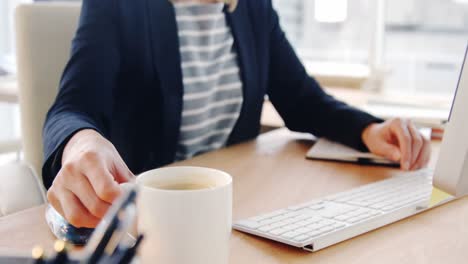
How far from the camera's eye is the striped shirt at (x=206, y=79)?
1181 millimetres

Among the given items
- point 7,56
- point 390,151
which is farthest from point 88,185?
point 7,56

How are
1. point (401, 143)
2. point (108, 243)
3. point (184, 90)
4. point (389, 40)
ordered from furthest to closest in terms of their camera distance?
1. point (389, 40)
2. point (184, 90)
3. point (401, 143)
4. point (108, 243)

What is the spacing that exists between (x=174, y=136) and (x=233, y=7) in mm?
313

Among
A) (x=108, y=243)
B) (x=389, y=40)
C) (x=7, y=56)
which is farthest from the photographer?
(x=389, y=40)

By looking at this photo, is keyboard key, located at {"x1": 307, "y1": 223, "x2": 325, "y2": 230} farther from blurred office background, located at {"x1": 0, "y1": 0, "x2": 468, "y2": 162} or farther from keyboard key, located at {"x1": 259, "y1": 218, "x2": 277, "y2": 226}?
blurred office background, located at {"x1": 0, "y1": 0, "x2": 468, "y2": 162}

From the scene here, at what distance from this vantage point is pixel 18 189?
2.79ft

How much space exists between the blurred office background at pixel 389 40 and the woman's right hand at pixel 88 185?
1.82m

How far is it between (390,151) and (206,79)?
404mm

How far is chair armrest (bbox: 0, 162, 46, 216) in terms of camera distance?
821mm

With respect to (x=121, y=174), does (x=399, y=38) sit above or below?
below

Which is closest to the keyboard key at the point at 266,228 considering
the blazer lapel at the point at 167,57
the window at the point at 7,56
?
the blazer lapel at the point at 167,57

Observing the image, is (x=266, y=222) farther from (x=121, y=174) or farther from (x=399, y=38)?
(x=399, y=38)

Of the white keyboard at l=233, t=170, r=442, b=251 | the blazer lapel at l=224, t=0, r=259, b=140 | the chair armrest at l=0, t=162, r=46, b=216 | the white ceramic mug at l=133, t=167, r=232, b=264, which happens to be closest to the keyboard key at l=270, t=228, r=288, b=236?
the white keyboard at l=233, t=170, r=442, b=251

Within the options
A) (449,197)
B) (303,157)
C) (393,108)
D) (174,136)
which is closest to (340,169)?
(303,157)
